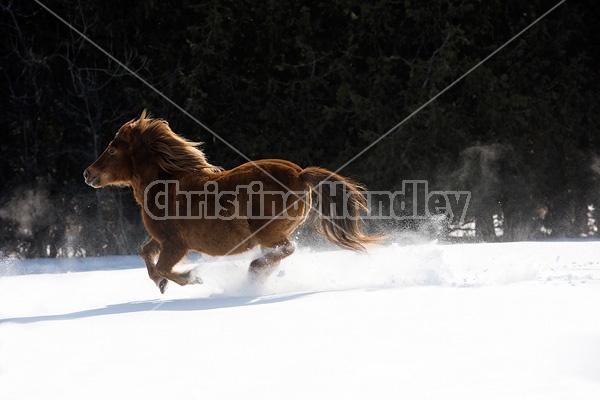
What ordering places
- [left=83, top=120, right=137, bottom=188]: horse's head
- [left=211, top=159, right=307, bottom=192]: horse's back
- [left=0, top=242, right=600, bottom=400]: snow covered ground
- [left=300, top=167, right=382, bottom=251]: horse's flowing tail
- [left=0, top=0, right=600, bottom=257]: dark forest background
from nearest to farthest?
[left=0, top=242, right=600, bottom=400]: snow covered ground → [left=211, top=159, right=307, bottom=192]: horse's back → [left=300, top=167, right=382, bottom=251]: horse's flowing tail → [left=83, top=120, right=137, bottom=188]: horse's head → [left=0, top=0, right=600, bottom=257]: dark forest background

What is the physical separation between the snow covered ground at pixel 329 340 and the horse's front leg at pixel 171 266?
9.5 inches

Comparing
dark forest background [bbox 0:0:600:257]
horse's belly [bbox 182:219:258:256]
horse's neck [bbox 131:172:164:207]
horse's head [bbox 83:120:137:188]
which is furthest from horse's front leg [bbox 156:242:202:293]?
dark forest background [bbox 0:0:600:257]

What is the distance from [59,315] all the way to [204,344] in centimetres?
208

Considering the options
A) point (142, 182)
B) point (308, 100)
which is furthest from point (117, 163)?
point (308, 100)

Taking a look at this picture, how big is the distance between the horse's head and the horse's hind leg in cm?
→ 169

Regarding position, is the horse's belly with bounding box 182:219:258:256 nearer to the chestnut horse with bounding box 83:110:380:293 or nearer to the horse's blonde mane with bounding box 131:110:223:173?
the chestnut horse with bounding box 83:110:380:293

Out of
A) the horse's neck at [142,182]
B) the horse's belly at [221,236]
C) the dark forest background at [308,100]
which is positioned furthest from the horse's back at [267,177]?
the dark forest background at [308,100]

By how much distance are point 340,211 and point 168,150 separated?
179 centimetres

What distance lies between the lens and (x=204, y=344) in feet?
12.1

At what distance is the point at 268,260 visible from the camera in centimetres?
645

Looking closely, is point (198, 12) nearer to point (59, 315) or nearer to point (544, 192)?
point (544, 192)

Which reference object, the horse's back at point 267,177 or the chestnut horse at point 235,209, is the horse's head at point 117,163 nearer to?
the chestnut horse at point 235,209

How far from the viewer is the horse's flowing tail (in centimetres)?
667

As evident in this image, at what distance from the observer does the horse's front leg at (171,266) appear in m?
6.50
